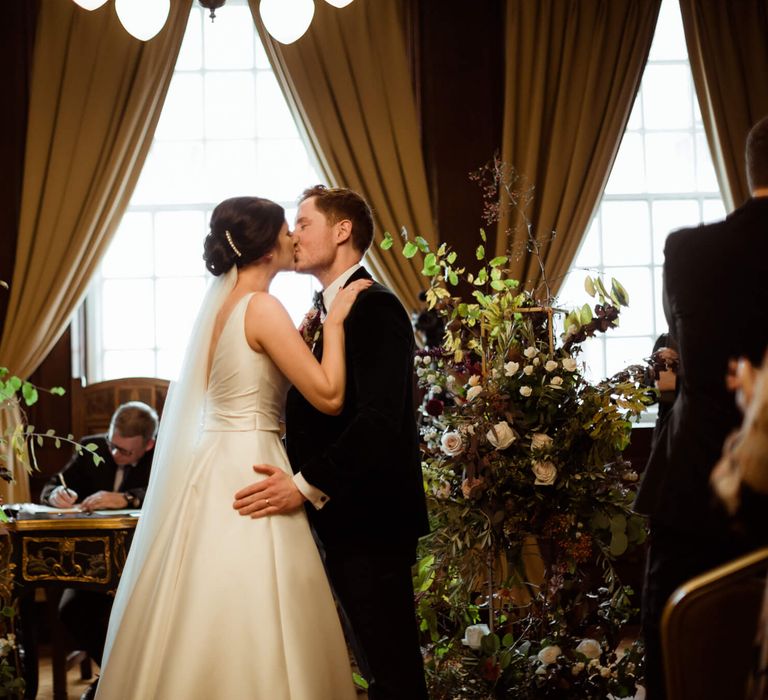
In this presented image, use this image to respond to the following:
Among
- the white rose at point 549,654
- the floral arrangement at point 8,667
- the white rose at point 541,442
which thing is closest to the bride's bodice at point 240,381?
the white rose at point 541,442

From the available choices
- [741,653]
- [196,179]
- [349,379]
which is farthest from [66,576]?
[196,179]

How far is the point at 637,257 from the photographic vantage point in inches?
253

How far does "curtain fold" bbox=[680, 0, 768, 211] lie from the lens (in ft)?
19.9

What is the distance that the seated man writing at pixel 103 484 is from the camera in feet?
14.1

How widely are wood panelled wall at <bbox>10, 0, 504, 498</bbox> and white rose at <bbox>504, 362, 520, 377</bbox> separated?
2.82 m

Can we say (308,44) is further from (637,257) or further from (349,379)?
(349,379)

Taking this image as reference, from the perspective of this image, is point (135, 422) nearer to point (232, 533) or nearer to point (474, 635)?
point (474, 635)

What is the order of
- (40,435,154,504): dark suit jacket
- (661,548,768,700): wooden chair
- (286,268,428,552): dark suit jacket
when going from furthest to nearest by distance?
1. (40,435,154,504): dark suit jacket
2. (286,268,428,552): dark suit jacket
3. (661,548,768,700): wooden chair

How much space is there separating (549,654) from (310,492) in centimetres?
120

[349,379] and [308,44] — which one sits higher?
[308,44]

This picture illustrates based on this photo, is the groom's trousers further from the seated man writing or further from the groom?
the seated man writing

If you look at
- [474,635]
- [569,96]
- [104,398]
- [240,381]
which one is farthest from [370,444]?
[569,96]

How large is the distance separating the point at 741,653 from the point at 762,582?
153 millimetres

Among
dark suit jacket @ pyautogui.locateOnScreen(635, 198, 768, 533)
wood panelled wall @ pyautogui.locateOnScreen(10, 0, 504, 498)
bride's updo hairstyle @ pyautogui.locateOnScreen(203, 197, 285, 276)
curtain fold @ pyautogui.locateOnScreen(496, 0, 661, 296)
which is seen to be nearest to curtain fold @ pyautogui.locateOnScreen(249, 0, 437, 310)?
wood panelled wall @ pyautogui.locateOnScreen(10, 0, 504, 498)
